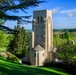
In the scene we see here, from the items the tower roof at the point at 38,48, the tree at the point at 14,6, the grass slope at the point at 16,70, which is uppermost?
the tree at the point at 14,6

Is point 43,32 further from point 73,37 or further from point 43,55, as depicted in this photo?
point 73,37

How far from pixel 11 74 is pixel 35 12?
102 feet

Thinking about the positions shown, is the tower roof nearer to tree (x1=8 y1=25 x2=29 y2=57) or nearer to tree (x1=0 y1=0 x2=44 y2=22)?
tree (x1=8 y1=25 x2=29 y2=57)

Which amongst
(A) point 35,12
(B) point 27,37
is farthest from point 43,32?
(B) point 27,37

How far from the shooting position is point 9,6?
12289 mm

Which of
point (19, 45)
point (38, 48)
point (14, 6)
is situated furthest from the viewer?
point (19, 45)

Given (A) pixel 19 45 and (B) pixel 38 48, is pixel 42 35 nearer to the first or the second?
(B) pixel 38 48

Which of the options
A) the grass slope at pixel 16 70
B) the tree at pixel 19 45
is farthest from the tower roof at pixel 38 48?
the grass slope at pixel 16 70

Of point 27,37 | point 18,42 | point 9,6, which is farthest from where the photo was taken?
point 27,37

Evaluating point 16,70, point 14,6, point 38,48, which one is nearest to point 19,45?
point 38,48

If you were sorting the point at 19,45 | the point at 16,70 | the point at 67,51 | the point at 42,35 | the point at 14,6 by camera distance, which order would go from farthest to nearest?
1. the point at 19,45
2. the point at 42,35
3. the point at 67,51
4. the point at 16,70
5. the point at 14,6

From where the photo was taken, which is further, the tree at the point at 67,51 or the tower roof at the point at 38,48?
the tower roof at the point at 38,48

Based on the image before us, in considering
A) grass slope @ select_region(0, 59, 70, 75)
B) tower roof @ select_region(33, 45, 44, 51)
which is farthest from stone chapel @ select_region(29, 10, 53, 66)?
grass slope @ select_region(0, 59, 70, 75)

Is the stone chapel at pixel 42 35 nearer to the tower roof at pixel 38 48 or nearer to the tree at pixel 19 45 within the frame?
the tower roof at pixel 38 48
